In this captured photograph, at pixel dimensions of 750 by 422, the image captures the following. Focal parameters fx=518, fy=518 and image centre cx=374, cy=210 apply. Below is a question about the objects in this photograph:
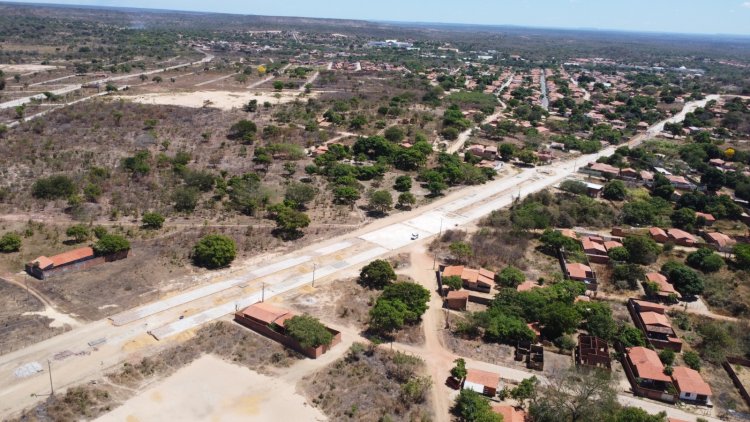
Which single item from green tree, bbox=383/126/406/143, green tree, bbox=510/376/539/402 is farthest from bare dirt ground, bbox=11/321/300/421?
green tree, bbox=383/126/406/143

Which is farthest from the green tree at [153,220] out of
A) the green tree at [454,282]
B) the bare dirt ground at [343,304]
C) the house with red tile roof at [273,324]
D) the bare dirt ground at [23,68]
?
the bare dirt ground at [23,68]

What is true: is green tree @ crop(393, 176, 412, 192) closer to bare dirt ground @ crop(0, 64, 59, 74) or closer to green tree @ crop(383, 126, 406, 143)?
green tree @ crop(383, 126, 406, 143)

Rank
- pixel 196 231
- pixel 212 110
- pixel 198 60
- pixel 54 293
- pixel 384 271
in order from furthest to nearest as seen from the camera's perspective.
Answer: pixel 198 60
pixel 212 110
pixel 196 231
pixel 384 271
pixel 54 293

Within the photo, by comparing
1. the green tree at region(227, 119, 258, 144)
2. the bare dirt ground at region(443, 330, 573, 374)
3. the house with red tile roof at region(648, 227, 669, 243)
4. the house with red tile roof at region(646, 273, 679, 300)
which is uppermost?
the green tree at region(227, 119, 258, 144)

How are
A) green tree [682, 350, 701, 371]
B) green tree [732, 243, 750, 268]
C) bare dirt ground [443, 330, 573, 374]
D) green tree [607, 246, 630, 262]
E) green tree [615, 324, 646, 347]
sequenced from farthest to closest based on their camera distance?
1. green tree [607, 246, 630, 262]
2. green tree [732, 243, 750, 268]
3. green tree [615, 324, 646, 347]
4. green tree [682, 350, 701, 371]
5. bare dirt ground [443, 330, 573, 374]

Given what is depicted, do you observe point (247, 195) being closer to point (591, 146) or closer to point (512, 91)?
point (591, 146)

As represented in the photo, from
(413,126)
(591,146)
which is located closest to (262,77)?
(413,126)
